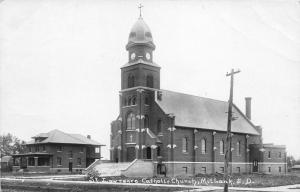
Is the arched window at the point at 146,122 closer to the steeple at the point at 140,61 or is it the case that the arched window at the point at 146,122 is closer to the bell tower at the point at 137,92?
the bell tower at the point at 137,92

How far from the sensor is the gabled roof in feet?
188

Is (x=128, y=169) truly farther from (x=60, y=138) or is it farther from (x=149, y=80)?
(x=60, y=138)

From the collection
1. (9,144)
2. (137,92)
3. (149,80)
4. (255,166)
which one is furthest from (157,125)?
(9,144)

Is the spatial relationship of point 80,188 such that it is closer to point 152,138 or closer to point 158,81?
point 152,138

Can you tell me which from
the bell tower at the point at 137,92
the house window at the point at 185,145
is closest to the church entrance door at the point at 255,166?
the house window at the point at 185,145

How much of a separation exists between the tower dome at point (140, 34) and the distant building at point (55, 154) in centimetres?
2384

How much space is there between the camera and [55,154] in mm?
70625

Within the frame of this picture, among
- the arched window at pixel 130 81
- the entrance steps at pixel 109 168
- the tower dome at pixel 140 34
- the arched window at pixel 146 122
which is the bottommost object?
the entrance steps at pixel 109 168

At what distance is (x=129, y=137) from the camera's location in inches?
2228

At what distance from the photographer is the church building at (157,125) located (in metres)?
54.5

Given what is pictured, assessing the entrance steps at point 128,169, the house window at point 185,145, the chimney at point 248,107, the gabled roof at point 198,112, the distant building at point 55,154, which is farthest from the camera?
the chimney at point 248,107

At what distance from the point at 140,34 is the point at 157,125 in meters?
11.5

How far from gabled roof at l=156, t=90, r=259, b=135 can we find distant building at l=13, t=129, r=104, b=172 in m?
21.9

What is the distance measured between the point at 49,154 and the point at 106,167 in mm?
18757
